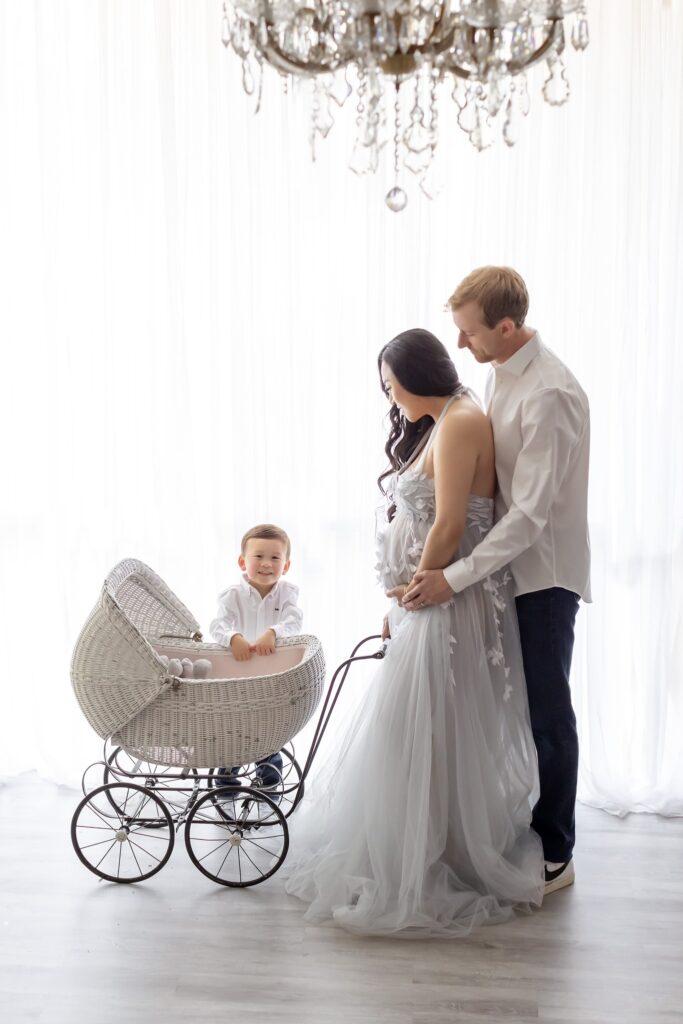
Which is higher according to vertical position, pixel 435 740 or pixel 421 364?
pixel 421 364

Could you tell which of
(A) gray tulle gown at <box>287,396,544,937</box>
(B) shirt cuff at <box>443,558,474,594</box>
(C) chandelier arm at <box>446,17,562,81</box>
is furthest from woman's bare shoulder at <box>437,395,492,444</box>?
(C) chandelier arm at <box>446,17,562,81</box>

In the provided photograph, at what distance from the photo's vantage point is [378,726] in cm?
255

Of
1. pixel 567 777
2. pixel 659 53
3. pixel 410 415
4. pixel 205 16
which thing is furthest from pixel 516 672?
pixel 205 16

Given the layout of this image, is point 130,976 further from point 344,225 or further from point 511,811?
point 344,225

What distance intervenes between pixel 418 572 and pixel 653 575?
103cm

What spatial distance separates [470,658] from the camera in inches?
101

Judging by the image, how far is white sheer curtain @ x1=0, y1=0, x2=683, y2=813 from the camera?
3053mm

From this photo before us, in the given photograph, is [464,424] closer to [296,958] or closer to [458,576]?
[458,576]

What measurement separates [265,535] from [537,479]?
0.94 metres

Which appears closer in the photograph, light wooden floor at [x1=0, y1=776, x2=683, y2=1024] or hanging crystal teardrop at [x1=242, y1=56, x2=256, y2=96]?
hanging crystal teardrop at [x1=242, y1=56, x2=256, y2=96]

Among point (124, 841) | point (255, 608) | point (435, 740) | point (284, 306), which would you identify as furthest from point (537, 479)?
point (124, 841)

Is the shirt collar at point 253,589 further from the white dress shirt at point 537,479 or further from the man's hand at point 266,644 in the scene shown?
the white dress shirt at point 537,479

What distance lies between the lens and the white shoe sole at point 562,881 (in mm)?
2643

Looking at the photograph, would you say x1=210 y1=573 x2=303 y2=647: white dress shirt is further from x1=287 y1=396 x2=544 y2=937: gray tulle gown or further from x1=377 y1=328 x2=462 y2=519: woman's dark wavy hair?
x1=377 y1=328 x2=462 y2=519: woman's dark wavy hair
